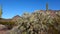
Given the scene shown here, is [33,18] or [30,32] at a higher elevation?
[33,18]

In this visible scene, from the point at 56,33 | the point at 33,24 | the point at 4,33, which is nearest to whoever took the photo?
the point at 33,24

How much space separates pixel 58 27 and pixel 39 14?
4.47 meters

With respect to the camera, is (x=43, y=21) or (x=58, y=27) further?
(x=58, y=27)

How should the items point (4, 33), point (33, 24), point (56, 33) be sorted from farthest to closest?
point (4, 33) → point (56, 33) → point (33, 24)

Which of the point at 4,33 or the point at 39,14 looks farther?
the point at 4,33

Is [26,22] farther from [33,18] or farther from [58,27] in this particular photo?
[58,27]

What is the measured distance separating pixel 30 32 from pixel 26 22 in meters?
1.33

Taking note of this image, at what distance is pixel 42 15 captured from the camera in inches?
960

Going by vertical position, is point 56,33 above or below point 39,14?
below

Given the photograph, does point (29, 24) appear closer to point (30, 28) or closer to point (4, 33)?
point (30, 28)

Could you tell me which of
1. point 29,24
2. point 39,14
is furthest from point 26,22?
point 39,14

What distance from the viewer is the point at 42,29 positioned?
23844 millimetres

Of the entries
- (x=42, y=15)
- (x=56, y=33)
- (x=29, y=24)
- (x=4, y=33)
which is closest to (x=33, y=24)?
(x=29, y=24)

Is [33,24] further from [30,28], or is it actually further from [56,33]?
[56,33]
